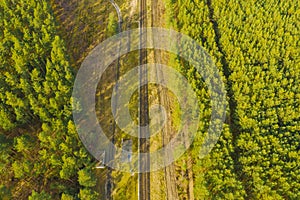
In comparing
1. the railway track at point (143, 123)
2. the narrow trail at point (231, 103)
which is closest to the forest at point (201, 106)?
the narrow trail at point (231, 103)

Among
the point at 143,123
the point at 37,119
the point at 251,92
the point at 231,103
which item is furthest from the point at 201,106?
the point at 37,119

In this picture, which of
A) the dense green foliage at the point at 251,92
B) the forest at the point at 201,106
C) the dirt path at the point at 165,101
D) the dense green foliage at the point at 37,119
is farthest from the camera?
the dirt path at the point at 165,101

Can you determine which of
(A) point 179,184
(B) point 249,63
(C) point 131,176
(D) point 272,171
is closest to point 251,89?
(B) point 249,63

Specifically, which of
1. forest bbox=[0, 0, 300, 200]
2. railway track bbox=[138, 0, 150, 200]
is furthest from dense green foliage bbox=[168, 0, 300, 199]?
railway track bbox=[138, 0, 150, 200]

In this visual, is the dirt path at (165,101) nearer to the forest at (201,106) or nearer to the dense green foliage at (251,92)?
the forest at (201,106)

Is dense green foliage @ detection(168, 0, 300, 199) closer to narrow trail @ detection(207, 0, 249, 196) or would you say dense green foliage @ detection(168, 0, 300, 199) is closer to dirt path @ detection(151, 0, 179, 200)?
narrow trail @ detection(207, 0, 249, 196)

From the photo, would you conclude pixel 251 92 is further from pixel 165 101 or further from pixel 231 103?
pixel 165 101
